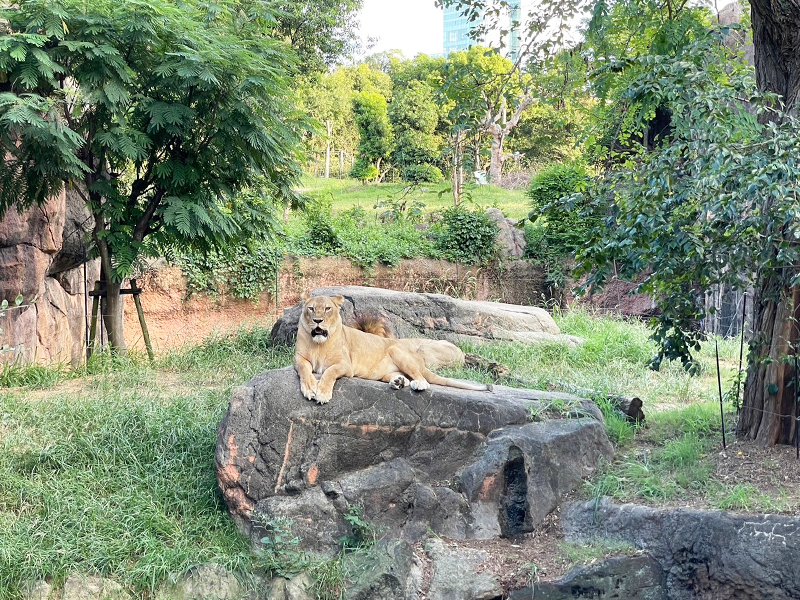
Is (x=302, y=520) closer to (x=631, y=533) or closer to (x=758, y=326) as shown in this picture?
(x=631, y=533)

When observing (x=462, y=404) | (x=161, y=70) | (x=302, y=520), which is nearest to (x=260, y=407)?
(x=302, y=520)

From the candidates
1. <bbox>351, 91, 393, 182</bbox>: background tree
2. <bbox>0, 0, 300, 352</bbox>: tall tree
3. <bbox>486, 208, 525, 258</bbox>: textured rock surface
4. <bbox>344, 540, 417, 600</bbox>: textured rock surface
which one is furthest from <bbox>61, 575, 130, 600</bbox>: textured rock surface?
<bbox>351, 91, 393, 182</bbox>: background tree

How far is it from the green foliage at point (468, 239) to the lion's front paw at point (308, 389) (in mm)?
11089

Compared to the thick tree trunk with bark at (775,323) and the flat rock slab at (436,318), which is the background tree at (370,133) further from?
the thick tree trunk with bark at (775,323)

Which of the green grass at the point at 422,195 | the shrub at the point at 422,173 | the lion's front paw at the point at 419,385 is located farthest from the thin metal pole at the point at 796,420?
the green grass at the point at 422,195

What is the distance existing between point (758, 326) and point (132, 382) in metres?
6.57

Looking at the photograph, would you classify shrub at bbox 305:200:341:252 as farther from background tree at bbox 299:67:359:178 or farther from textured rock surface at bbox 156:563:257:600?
A: textured rock surface at bbox 156:563:257:600

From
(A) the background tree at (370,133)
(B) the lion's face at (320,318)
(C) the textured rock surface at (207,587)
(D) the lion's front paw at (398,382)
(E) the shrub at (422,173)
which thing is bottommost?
(C) the textured rock surface at (207,587)

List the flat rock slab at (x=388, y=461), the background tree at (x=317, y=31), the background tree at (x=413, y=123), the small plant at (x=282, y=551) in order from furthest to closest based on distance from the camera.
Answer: the background tree at (x=413, y=123)
the background tree at (x=317, y=31)
the flat rock slab at (x=388, y=461)
the small plant at (x=282, y=551)

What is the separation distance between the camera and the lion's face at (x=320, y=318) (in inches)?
254

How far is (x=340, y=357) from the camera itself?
6.52m

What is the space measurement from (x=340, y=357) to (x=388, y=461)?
0.99 meters

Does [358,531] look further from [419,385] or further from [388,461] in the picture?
[419,385]

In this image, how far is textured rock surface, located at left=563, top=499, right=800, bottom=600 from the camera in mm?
5109
